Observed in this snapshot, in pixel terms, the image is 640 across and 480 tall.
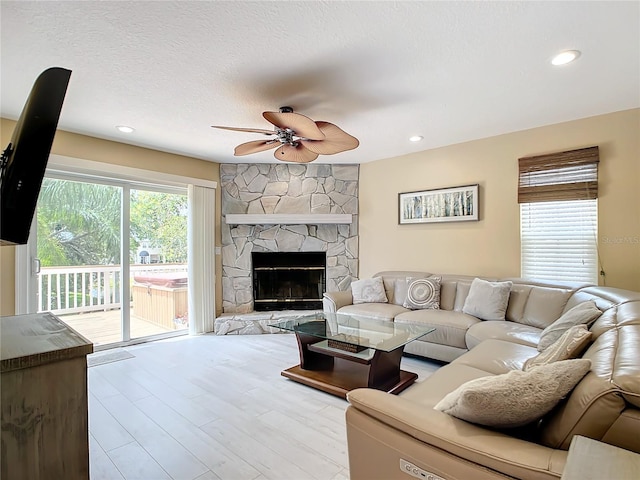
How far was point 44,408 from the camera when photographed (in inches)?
34.8

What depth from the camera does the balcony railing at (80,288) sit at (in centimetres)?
355

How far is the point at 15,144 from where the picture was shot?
2.87 feet

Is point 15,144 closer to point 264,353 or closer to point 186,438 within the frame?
point 186,438

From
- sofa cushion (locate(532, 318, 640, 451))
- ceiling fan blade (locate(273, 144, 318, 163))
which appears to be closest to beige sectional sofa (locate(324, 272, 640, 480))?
sofa cushion (locate(532, 318, 640, 451))

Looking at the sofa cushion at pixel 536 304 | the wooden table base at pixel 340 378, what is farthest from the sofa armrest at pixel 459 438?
the sofa cushion at pixel 536 304

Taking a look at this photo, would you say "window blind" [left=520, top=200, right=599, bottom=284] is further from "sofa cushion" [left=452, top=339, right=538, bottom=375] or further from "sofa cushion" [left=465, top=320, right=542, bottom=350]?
"sofa cushion" [left=452, top=339, right=538, bottom=375]

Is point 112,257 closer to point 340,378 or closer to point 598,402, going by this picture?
point 340,378

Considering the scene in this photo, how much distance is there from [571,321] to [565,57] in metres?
1.77

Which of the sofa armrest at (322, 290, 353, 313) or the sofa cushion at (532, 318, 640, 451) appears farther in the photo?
the sofa armrest at (322, 290, 353, 313)

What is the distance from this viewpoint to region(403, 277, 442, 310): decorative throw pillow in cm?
378

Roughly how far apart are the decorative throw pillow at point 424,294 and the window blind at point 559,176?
134 centimetres

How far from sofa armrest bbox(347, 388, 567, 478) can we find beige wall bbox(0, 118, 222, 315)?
146 inches

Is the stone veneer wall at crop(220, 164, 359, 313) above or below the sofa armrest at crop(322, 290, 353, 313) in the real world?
above

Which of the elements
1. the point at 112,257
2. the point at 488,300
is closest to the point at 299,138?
the point at 488,300
